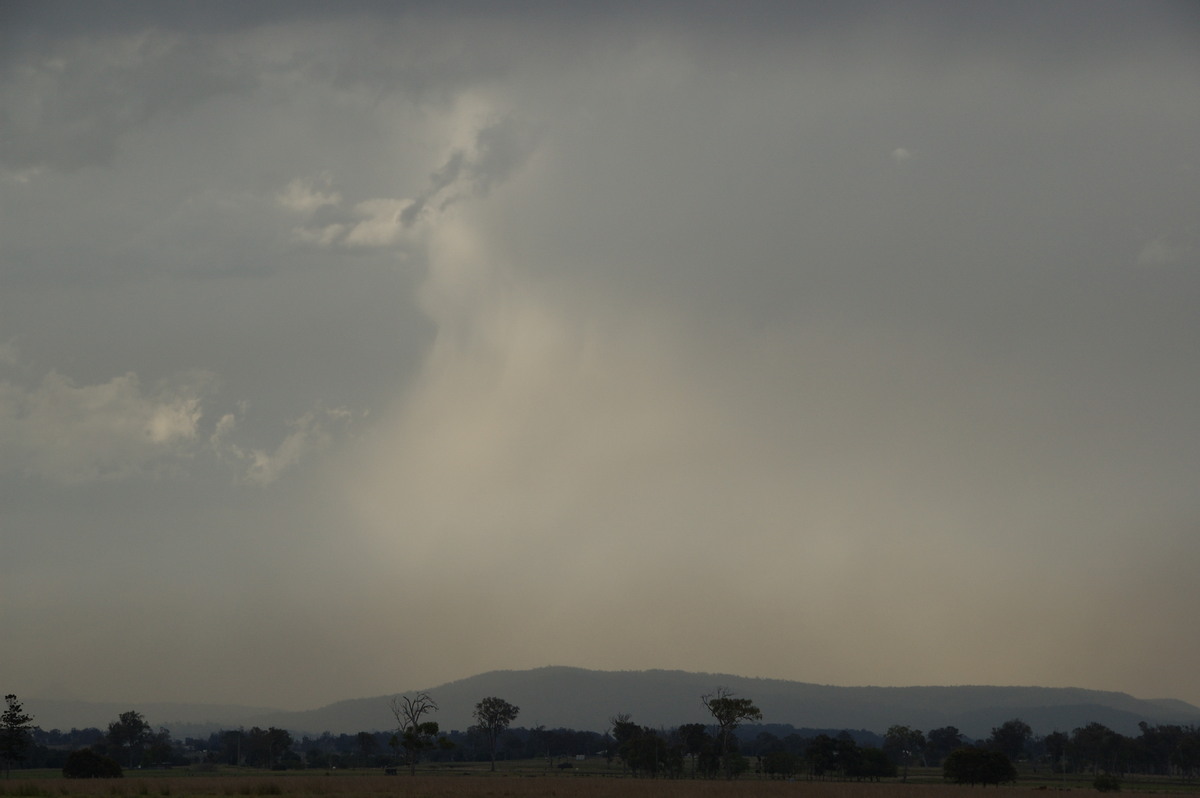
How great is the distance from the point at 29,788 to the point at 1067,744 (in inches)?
7732

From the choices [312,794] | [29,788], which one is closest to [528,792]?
[312,794]

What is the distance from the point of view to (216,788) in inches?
2169

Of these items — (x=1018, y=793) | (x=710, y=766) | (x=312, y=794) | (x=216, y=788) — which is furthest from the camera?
(x=710, y=766)

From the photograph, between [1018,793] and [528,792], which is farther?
[1018,793]

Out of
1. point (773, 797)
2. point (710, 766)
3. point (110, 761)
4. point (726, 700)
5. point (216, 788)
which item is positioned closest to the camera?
point (216, 788)

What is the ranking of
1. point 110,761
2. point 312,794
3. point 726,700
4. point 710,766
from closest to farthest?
point 312,794, point 110,761, point 726,700, point 710,766

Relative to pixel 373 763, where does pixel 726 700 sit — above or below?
above

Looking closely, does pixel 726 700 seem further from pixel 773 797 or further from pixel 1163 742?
pixel 1163 742

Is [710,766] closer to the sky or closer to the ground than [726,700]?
closer to the ground

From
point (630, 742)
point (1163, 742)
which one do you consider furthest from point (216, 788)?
point (1163, 742)

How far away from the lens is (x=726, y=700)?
126 m

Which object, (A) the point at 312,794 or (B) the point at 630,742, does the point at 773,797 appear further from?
(B) the point at 630,742

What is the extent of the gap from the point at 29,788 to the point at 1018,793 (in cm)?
7587

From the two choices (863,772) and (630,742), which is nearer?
(863,772)
